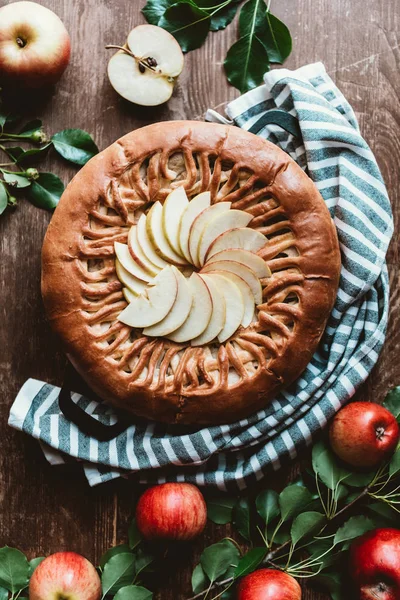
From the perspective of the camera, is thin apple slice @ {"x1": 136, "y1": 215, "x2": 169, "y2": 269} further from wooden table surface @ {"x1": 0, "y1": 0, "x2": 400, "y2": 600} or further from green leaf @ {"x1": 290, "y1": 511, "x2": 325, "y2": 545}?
green leaf @ {"x1": 290, "y1": 511, "x2": 325, "y2": 545}

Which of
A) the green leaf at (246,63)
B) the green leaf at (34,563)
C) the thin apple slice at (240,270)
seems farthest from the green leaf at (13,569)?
the green leaf at (246,63)

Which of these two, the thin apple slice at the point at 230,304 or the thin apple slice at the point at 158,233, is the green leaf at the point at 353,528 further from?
the thin apple slice at the point at 158,233

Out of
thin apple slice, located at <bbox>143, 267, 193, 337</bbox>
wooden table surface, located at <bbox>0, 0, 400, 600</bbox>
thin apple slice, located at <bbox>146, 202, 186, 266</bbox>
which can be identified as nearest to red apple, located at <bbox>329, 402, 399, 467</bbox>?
wooden table surface, located at <bbox>0, 0, 400, 600</bbox>

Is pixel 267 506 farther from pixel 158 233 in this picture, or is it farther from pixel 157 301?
pixel 158 233

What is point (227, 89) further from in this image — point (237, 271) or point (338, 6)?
point (237, 271)

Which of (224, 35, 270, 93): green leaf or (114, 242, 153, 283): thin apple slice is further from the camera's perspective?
(224, 35, 270, 93): green leaf

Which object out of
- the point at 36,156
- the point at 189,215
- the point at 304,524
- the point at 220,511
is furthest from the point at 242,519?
the point at 36,156

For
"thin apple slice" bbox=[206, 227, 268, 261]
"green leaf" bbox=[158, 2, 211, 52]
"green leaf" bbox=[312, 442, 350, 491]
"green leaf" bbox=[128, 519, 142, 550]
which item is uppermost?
"green leaf" bbox=[158, 2, 211, 52]
